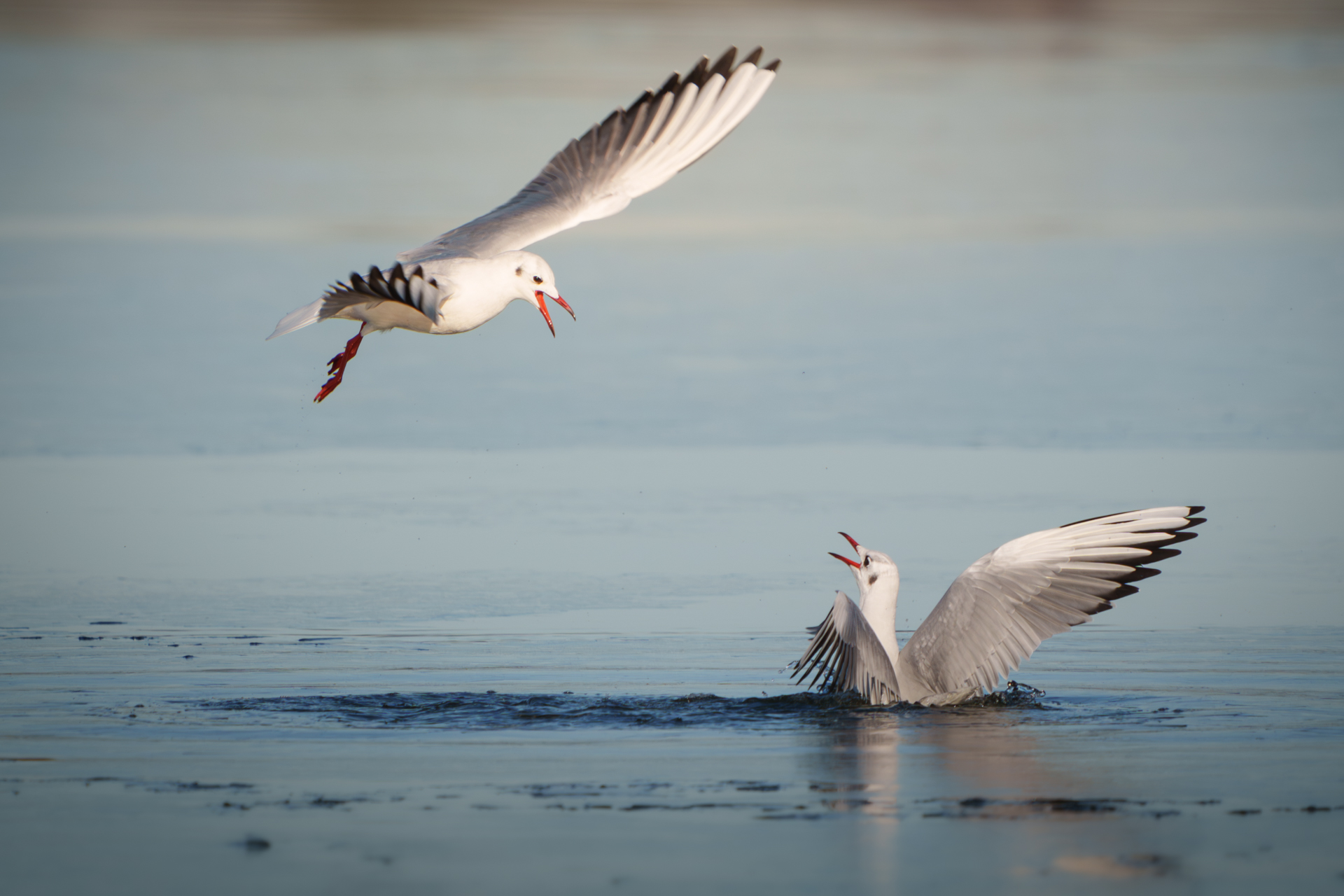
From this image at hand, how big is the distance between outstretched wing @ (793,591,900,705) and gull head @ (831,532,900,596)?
571 millimetres

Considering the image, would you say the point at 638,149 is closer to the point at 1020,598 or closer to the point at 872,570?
the point at 872,570

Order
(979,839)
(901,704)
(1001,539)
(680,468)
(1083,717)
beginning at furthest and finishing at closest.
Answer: (680,468), (1001,539), (901,704), (1083,717), (979,839)

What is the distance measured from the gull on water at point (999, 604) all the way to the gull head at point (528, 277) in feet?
6.71

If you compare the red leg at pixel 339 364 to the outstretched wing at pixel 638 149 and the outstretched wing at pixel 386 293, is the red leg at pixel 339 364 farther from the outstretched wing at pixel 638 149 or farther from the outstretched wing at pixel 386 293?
the outstretched wing at pixel 386 293

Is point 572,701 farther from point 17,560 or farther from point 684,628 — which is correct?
point 17,560

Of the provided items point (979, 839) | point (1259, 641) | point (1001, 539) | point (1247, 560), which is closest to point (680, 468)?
point (1001, 539)

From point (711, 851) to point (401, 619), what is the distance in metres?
4.98

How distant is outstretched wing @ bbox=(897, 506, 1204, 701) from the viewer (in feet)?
25.6

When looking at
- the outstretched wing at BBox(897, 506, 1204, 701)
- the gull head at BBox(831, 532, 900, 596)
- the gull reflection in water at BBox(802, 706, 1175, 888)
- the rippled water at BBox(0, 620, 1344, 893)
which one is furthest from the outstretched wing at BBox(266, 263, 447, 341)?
the outstretched wing at BBox(897, 506, 1204, 701)

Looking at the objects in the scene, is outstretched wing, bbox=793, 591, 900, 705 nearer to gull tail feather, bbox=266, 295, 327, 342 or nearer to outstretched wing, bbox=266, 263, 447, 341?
outstretched wing, bbox=266, 263, 447, 341

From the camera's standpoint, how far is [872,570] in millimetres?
8117

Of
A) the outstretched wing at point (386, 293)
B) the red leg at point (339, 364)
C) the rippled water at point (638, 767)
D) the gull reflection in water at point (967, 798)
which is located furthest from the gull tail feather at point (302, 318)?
the gull reflection in water at point (967, 798)

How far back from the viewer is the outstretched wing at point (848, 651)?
7.35 m

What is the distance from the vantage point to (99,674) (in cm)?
793
